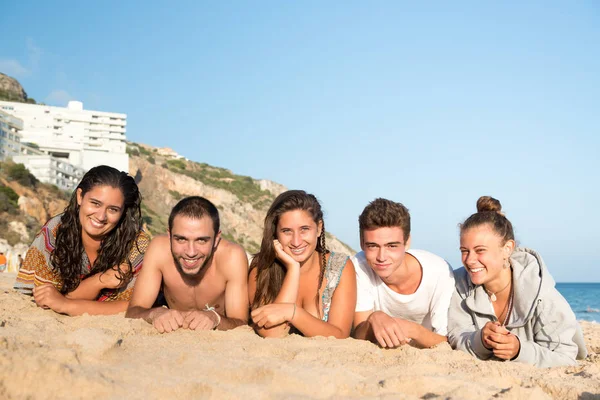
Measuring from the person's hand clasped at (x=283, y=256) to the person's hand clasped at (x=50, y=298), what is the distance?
188cm

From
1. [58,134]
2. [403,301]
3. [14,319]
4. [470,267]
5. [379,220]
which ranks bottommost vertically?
[14,319]

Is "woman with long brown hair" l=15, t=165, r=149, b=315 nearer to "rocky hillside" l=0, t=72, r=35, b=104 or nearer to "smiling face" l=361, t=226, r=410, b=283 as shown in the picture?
"smiling face" l=361, t=226, r=410, b=283

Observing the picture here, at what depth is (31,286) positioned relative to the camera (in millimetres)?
5035

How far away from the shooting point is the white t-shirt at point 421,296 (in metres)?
4.20

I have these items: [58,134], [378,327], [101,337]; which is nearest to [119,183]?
[101,337]

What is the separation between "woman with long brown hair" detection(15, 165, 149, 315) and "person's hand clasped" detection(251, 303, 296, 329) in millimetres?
1562

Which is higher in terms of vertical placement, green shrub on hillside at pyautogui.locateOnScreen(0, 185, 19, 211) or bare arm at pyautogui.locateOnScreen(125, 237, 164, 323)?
green shrub on hillside at pyautogui.locateOnScreen(0, 185, 19, 211)

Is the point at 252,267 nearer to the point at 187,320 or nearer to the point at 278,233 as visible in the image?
the point at 278,233

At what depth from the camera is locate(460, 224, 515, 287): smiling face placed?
3809 millimetres

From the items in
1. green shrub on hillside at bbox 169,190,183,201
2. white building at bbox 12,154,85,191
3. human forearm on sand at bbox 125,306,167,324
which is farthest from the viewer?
green shrub on hillside at bbox 169,190,183,201

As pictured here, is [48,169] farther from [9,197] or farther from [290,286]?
[290,286]

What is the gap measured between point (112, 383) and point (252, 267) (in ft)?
7.98

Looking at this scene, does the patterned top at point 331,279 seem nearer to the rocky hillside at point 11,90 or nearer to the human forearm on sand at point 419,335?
the human forearm on sand at point 419,335

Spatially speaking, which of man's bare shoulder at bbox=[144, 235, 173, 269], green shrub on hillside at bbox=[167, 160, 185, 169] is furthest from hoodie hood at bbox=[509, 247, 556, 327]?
green shrub on hillside at bbox=[167, 160, 185, 169]
